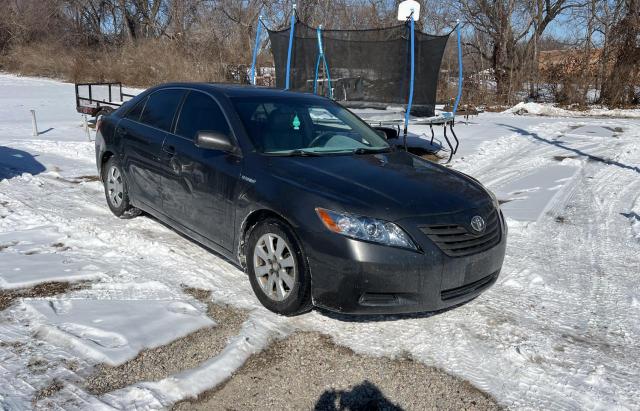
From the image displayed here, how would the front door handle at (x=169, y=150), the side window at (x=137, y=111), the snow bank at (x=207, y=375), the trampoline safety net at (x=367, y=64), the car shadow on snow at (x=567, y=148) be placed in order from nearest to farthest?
the snow bank at (x=207, y=375) → the front door handle at (x=169, y=150) → the side window at (x=137, y=111) → the car shadow on snow at (x=567, y=148) → the trampoline safety net at (x=367, y=64)

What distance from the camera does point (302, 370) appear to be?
325cm

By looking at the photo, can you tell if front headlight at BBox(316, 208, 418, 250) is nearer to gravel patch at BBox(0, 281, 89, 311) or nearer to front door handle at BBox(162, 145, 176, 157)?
front door handle at BBox(162, 145, 176, 157)

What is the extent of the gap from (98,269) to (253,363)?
192 cm

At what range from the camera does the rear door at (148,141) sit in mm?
5098

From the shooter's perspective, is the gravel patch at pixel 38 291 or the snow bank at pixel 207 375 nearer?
the snow bank at pixel 207 375

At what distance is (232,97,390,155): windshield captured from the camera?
4426 mm

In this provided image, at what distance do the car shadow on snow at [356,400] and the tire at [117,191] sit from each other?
140 inches

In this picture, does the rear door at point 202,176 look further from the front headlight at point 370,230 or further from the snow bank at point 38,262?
the front headlight at point 370,230

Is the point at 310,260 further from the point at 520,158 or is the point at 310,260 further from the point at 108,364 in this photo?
the point at 520,158

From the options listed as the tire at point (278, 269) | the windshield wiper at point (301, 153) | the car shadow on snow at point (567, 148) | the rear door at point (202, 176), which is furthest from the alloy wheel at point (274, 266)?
the car shadow on snow at point (567, 148)

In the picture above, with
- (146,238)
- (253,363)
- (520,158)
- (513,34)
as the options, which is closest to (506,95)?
(513,34)

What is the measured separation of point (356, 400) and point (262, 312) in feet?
3.72

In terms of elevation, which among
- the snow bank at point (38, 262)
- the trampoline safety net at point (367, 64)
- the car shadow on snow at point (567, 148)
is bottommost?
the snow bank at point (38, 262)

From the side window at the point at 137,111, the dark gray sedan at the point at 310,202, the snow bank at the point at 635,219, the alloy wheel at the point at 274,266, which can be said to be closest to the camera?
the dark gray sedan at the point at 310,202
